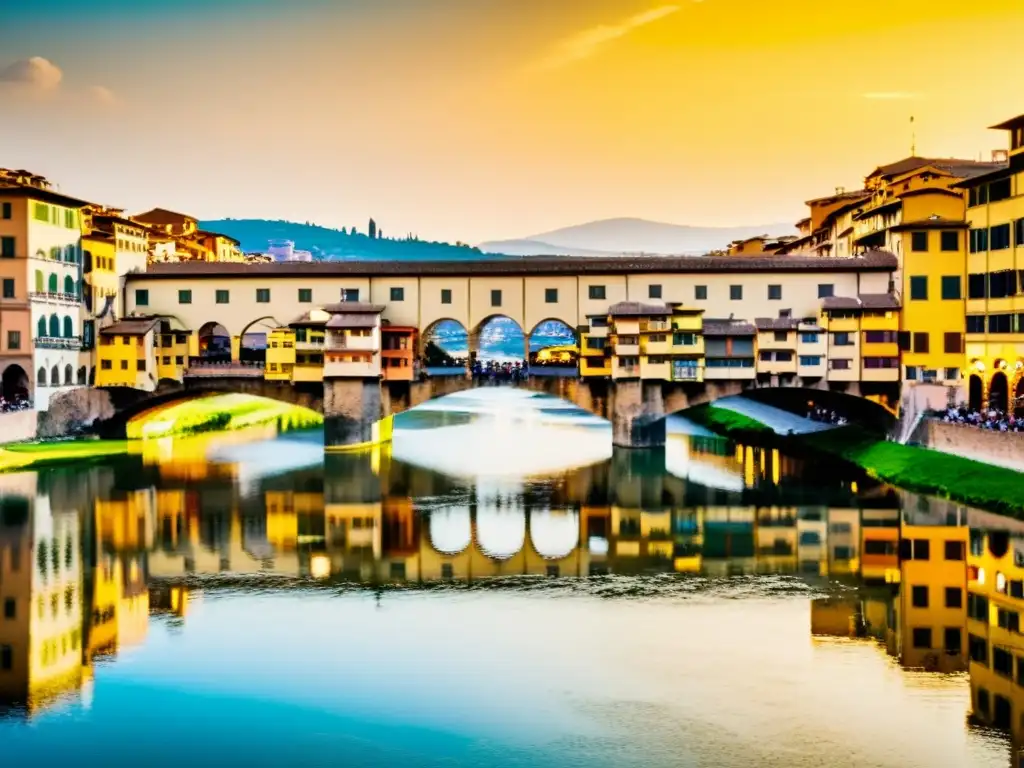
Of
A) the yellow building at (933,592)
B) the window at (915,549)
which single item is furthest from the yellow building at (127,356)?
the window at (915,549)

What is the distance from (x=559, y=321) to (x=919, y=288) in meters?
16.2

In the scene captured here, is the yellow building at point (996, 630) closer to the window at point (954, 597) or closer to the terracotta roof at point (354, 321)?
the window at point (954, 597)

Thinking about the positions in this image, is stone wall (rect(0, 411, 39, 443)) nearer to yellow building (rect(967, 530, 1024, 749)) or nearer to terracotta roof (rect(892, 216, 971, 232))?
yellow building (rect(967, 530, 1024, 749))

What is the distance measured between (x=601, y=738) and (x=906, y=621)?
9715 mm

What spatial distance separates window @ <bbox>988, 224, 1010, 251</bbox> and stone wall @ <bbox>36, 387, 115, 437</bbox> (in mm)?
40505

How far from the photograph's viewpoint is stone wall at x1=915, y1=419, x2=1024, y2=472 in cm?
3765

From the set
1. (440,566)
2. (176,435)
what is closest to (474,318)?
(176,435)

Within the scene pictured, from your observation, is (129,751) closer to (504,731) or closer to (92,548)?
(504,731)

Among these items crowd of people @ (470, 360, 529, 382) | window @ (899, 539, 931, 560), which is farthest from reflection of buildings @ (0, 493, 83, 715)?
crowd of people @ (470, 360, 529, 382)

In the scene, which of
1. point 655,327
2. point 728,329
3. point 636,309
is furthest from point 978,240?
point 636,309

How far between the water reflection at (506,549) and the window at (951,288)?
1037 centimetres

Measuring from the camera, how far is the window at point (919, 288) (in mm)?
52062

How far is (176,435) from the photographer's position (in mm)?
65188

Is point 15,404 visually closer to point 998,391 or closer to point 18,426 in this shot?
point 18,426
